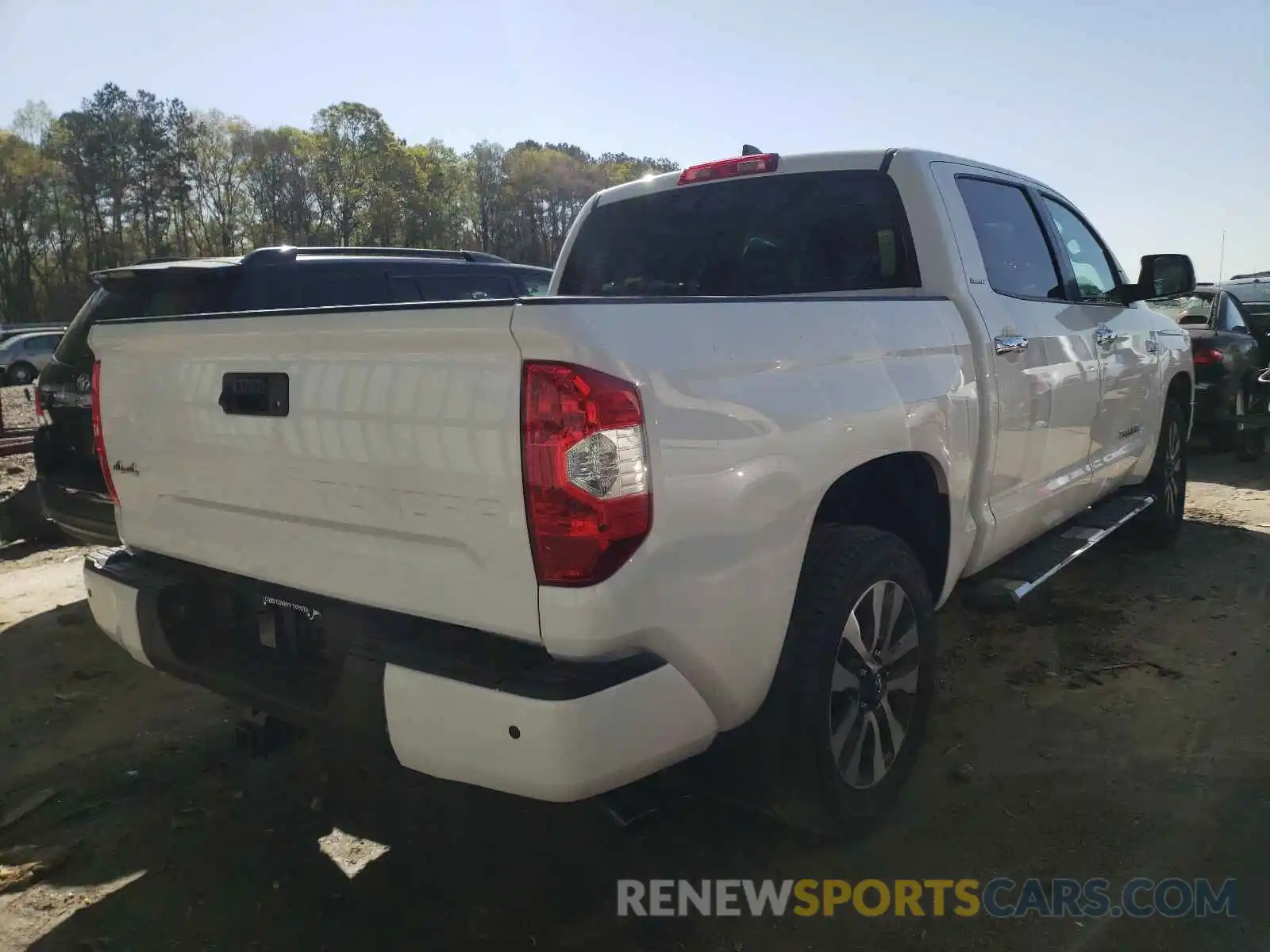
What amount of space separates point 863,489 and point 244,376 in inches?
72.1

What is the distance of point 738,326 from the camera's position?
2.20 m

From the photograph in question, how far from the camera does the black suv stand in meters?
4.87

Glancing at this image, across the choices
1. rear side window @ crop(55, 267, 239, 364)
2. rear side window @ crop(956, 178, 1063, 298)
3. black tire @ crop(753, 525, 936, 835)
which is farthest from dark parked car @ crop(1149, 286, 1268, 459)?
rear side window @ crop(55, 267, 239, 364)

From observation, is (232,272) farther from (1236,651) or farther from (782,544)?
(1236,651)

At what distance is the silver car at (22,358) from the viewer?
84.8 feet

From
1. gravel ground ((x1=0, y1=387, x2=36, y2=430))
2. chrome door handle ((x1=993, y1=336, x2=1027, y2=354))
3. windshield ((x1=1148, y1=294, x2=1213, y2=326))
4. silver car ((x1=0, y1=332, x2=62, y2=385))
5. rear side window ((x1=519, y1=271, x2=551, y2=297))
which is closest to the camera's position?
chrome door handle ((x1=993, y1=336, x2=1027, y2=354))

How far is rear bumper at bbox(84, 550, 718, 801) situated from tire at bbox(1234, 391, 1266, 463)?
342 inches

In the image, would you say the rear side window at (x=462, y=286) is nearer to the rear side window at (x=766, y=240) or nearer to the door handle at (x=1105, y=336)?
the rear side window at (x=766, y=240)

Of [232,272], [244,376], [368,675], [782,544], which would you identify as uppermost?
[232,272]

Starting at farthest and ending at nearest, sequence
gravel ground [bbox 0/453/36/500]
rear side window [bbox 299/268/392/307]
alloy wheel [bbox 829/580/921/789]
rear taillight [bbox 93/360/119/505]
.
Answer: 1. gravel ground [bbox 0/453/36/500]
2. rear side window [bbox 299/268/392/307]
3. rear taillight [bbox 93/360/119/505]
4. alloy wheel [bbox 829/580/921/789]

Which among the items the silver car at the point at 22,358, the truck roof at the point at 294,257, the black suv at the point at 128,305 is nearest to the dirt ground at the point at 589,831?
the black suv at the point at 128,305

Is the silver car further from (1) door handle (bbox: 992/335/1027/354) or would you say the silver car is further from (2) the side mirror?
(1) door handle (bbox: 992/335/1027/354)

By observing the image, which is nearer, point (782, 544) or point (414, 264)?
point (782, 544)

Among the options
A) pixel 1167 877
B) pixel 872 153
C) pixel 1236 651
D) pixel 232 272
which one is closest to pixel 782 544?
pixel 1167 877
